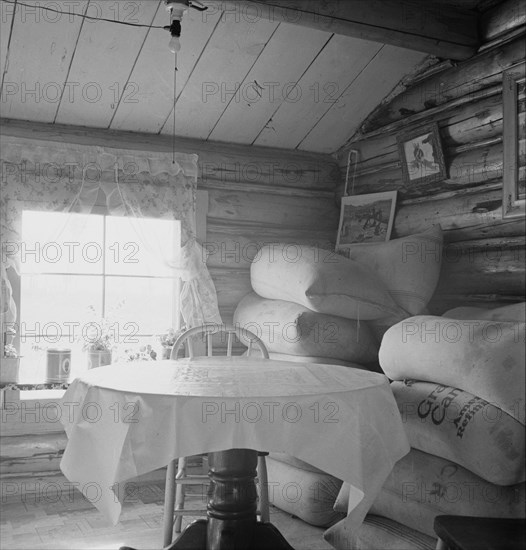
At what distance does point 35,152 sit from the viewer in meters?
3.98

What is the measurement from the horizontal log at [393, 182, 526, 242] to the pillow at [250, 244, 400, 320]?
1.61ft

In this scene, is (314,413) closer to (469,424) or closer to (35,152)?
(469,424)

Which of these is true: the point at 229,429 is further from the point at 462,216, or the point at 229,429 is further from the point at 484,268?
the point at 462,216

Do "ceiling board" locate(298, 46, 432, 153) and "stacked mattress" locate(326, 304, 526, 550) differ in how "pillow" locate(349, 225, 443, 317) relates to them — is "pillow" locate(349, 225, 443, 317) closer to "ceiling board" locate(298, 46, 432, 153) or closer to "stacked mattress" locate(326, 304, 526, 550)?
"stacked mattress" locate(326, 304, 526, 550)

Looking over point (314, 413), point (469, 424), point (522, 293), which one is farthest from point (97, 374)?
point (522, 293)

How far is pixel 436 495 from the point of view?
107 inches

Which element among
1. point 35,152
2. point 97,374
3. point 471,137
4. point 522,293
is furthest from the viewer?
point 35,152

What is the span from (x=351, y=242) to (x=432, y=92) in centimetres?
112

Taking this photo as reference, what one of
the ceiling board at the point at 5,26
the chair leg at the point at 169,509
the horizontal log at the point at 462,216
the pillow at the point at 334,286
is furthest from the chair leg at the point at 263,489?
the ceiling board at the point at 5,26

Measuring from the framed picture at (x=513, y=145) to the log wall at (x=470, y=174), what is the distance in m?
0.03

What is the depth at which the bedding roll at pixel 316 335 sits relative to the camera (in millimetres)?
3803

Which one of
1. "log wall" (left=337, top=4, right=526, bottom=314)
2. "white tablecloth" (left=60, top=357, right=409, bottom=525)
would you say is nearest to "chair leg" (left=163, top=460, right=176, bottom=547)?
"white tablecloth" (left=60, top=357, right=409, bottom=525)

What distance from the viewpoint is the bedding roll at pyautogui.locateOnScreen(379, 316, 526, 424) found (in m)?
2.55

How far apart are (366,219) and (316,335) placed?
1.10 m
